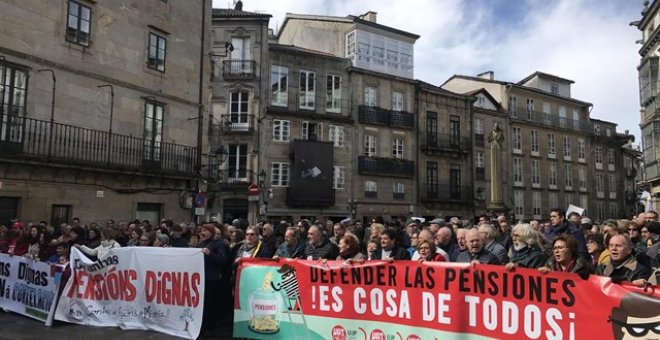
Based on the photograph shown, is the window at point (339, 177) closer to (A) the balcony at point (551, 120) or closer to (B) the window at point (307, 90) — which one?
(B) the window at point (307, 90)

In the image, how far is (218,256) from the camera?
7977 millimetres

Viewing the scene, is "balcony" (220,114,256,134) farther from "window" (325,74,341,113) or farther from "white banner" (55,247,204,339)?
"white banner" (55,247,204,339)

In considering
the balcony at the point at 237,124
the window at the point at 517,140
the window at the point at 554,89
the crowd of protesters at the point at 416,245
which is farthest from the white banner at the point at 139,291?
the window at the point at 554,89

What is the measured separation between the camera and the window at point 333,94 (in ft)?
113

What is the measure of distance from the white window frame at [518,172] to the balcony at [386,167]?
11860mm

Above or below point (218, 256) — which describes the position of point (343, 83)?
above

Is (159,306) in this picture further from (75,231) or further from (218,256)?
(75,231)

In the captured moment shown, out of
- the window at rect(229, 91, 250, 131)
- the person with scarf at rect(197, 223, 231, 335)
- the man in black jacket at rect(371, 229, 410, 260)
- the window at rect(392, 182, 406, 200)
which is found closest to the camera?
the man in black jacket at rect(371, 229, 410, 260)

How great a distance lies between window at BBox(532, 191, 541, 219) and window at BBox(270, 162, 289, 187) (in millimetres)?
24334

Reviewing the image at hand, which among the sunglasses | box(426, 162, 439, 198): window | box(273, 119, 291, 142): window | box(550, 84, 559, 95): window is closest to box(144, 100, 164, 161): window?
box(273, 119, 291, 142): window

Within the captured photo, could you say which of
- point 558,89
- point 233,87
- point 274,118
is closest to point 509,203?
point 558,89

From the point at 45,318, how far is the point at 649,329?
885 centimetres

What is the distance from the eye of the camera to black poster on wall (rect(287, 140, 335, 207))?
1252 inches

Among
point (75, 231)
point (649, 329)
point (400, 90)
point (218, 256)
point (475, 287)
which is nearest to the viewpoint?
point (649, 329)
